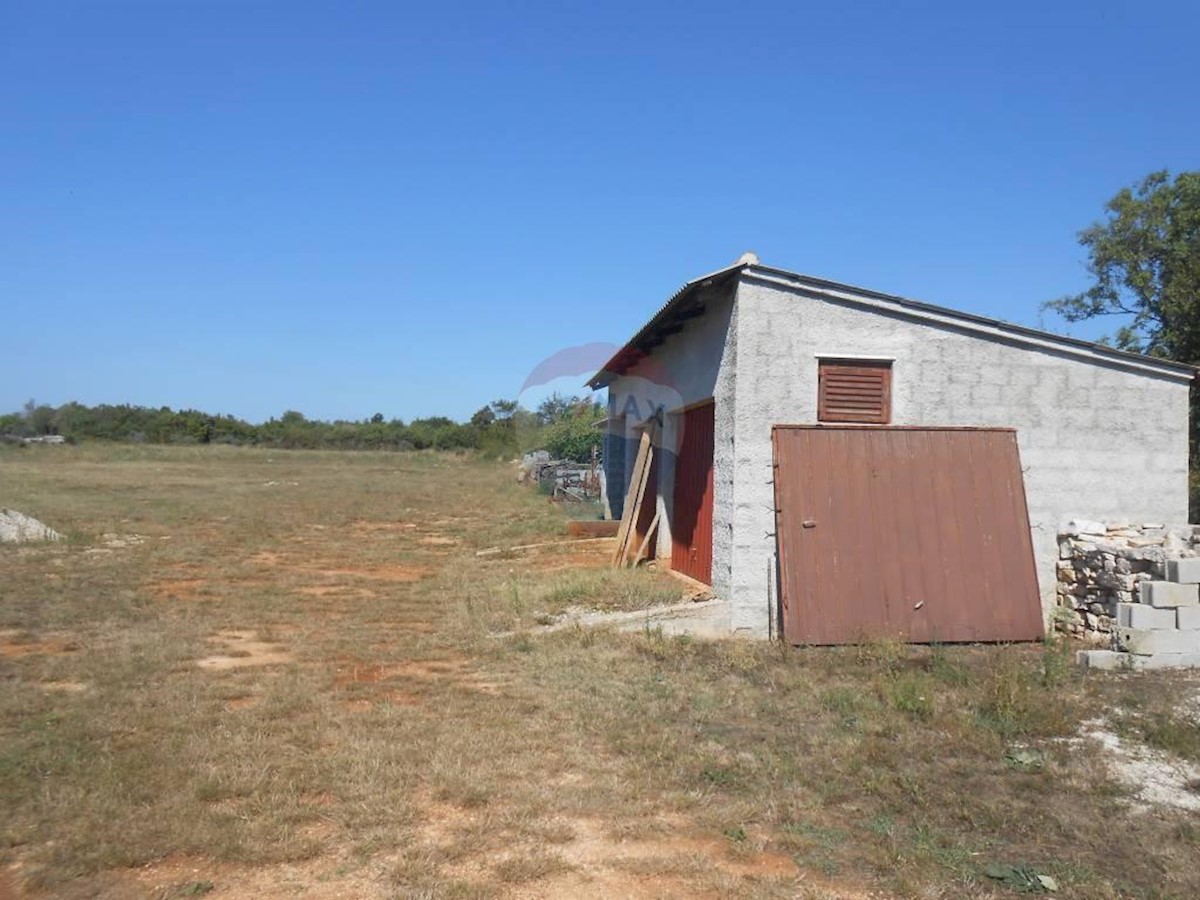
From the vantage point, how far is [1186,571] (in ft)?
24.4

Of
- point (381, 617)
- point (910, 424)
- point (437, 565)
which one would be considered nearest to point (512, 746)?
point (381, 617)

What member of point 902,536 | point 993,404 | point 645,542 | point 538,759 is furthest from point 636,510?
point 538,759

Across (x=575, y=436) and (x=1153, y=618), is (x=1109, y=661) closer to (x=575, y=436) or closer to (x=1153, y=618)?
(x=1153, y=618)

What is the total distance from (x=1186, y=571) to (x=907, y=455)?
2456 millimetres

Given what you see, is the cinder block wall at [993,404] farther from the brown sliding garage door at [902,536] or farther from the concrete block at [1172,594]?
the concrete block at [1172,594]

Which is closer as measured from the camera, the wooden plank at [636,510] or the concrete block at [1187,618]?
the concrete block at [1187,618]

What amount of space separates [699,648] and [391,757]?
350 cm

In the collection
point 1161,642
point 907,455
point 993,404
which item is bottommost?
point 1161,642

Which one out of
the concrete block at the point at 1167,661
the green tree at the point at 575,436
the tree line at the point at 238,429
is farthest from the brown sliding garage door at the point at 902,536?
the tree line at the point at 238,429

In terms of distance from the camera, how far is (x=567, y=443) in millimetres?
34219

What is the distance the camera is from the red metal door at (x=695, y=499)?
411 inches

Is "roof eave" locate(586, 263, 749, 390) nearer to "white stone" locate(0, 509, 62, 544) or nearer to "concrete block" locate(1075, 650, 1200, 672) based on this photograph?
"concrete block" locate(1075, 650, 1200, 672)

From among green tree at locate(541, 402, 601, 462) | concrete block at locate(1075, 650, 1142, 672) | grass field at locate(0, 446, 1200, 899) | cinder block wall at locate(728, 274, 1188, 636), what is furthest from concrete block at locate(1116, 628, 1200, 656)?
green tree at locate(541, 402, 601, 462)

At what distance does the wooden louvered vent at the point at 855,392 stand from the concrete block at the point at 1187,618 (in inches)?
117
